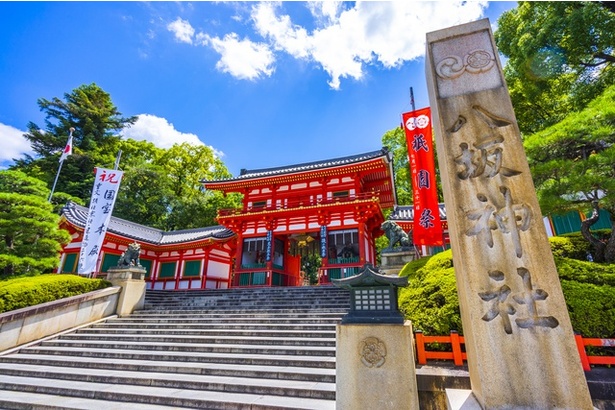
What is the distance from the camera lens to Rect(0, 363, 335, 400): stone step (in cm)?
407

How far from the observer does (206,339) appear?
649 centimetres

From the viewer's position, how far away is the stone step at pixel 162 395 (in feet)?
12.3

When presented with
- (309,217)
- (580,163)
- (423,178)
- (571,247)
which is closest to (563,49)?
(580,163)

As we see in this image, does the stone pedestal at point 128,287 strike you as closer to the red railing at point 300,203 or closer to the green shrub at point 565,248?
the red railing at point 300,203

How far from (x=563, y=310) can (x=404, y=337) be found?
4.61 feet

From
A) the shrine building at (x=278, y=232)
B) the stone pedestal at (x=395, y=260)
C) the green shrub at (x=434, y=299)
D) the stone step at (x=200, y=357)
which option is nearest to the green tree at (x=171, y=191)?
the shrine building at (x=278, y=232)

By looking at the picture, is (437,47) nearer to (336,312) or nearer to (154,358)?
(336,312)

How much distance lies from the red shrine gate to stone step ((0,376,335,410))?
9585 millimetres

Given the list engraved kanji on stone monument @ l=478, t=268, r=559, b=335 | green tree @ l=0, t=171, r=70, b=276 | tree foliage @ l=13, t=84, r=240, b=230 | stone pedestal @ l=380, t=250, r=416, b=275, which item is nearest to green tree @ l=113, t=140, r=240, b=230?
tree foliage @ l=13, t=84, r=240, b=230

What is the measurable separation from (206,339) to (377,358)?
4821 mm

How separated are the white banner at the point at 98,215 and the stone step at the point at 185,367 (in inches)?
176

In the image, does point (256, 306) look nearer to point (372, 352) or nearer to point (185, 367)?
point (185, 367)

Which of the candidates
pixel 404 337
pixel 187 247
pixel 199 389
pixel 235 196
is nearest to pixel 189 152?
pixel 235 196

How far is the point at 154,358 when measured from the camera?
5781 millimetres
